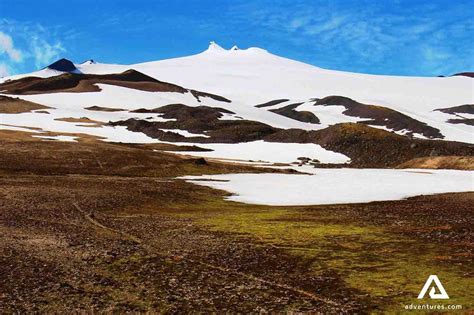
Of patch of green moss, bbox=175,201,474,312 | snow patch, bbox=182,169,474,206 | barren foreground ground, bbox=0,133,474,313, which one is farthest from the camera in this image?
snow patch, bbox=182,169,474,206

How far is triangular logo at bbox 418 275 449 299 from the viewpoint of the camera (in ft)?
54.5

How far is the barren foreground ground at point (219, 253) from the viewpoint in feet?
55.7

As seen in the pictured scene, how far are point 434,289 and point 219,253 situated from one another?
10.2 metres

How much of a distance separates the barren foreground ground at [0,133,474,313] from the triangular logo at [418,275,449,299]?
30cm

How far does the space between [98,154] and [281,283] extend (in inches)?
2739

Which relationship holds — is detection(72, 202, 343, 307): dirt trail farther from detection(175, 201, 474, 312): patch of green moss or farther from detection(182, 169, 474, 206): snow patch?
detection(182, 169, 474, 206): snow patch

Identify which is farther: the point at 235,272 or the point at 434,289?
the point at 235,272

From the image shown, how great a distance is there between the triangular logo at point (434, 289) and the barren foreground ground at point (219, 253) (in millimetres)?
301

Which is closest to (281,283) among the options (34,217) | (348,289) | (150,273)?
(348,289)

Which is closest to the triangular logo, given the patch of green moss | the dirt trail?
the patch of green moss

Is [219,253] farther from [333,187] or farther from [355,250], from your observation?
[333,187]

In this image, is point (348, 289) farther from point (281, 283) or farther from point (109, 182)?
point (109, 182)

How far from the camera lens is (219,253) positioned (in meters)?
24.2

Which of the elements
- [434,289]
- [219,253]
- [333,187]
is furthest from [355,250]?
[333,187]
